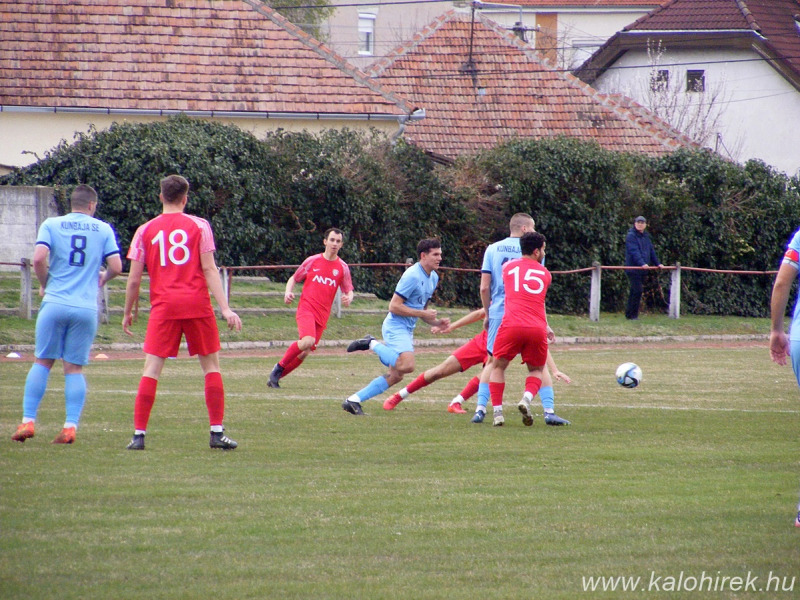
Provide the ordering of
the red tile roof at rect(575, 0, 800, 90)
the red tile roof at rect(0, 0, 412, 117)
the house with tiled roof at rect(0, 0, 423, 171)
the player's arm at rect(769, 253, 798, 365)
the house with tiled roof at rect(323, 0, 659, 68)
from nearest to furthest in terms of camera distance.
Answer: the player's arm at rect(769, 253, 798, 365) → the house with tiled roof at rect(0, 0, 423, 171) → the red tile roof at rect(0, 0, 412, 117) → the red tile roof at rect(575, 0, 800, 90) → the house with tiled roof at rect(323, 0, 659, 68)

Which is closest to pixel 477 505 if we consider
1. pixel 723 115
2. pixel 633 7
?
pixel 723 115

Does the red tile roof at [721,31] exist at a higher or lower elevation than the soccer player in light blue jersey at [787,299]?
higher

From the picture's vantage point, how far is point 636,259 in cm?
2562

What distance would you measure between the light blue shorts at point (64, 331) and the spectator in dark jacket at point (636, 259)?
18.3 meters

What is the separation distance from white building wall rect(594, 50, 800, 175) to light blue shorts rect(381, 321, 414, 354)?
109ft

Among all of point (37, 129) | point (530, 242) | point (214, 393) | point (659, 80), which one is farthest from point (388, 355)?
point (659, 80)

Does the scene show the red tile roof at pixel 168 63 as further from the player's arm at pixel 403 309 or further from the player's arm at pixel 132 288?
the player's arm at pixel 132 288

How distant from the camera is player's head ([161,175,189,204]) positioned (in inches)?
330

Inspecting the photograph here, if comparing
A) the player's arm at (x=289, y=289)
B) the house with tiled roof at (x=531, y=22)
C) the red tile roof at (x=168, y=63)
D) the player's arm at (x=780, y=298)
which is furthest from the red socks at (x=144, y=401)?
the house with tiled roof at (x=531, y=22)

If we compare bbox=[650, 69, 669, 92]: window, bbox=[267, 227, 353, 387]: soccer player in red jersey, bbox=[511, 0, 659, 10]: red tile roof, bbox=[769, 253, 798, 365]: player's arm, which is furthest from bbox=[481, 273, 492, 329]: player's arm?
bbox=[511, 0, 659, 10]: red tile roof

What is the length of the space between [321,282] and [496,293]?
10.3 ft

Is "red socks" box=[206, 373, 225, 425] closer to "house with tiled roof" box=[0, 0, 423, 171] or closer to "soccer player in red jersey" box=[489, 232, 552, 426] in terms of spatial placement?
"soccer player in red jersey" box=[489, 232, 552, 426]

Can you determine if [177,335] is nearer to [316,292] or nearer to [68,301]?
[68,301]

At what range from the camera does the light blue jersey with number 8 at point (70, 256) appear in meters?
8.55
